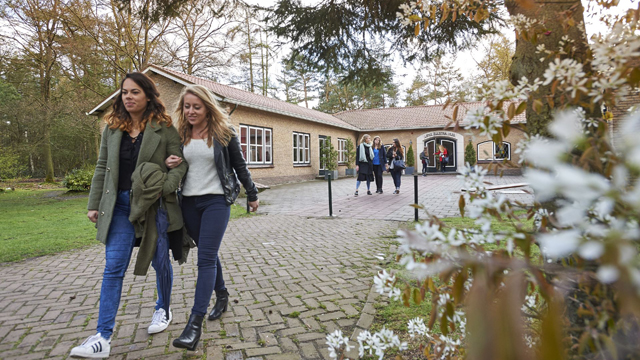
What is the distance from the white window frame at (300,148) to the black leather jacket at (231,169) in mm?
16493

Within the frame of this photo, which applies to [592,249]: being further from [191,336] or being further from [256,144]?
[256,144]

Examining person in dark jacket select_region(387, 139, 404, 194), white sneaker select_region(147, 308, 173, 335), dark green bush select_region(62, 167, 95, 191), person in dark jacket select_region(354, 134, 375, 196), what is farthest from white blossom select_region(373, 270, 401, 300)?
dark green bush select_region(62, 167, 95, 191)

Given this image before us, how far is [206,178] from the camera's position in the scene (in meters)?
2.89

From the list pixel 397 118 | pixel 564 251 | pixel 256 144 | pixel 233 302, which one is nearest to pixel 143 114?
pixel 233 302

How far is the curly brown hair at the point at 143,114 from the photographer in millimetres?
2775

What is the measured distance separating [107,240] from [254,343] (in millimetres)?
1325

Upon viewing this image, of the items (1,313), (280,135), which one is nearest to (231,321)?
(1,313)

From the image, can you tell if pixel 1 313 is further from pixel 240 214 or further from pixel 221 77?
pixel 221 77

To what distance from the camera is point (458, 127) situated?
1252 mm

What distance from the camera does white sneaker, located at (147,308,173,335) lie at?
2.79m

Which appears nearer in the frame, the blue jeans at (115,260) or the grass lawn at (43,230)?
the blue jeans at (115,260)

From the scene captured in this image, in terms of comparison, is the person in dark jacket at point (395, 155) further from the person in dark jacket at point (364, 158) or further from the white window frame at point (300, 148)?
the white window frame at point (300, 148)

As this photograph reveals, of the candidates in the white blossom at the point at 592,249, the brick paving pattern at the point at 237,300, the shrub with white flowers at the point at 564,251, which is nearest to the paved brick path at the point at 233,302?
the brick paving pattern at the point at 237,300

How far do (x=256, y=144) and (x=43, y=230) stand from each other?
1035 centimetres
